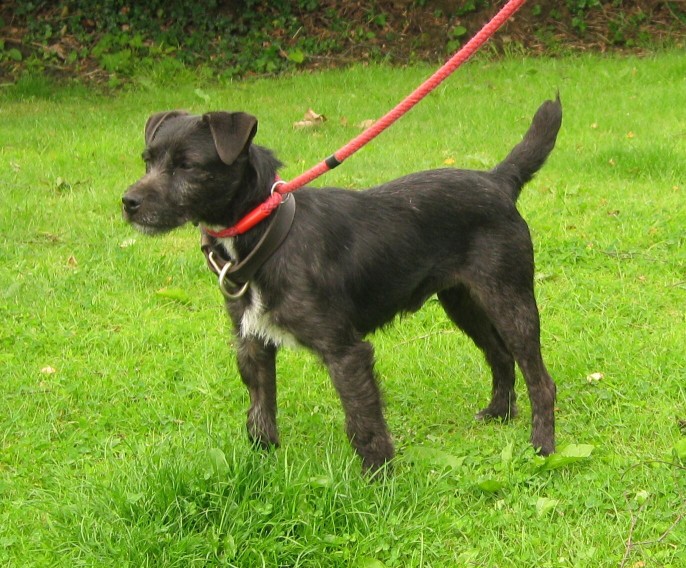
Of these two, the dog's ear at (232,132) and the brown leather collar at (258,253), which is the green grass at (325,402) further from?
the dog's ear at (232,132)

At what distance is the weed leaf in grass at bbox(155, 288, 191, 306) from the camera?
6332 mm

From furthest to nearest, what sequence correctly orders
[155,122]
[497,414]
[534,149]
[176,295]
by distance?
[176,295] → [497,414] → [534,149] → [155,122]

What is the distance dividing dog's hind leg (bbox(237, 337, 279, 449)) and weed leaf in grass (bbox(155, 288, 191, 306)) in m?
1.93

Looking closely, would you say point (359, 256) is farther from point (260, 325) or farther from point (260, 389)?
point (260, 389)

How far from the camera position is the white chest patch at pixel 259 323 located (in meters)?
4.05

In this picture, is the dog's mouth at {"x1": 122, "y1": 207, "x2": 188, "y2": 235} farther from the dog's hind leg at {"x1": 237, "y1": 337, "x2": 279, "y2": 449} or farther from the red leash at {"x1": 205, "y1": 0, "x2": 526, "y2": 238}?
the dog's hind leg at {"x1": 237, "y1": 337, "x2": 279, "y2": 449}

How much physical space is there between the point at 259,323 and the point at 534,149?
1669 mm

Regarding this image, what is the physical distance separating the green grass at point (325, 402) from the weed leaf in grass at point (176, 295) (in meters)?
0.03

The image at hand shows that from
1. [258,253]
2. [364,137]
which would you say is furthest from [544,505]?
[364,137]

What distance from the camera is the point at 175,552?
3598 millimetres

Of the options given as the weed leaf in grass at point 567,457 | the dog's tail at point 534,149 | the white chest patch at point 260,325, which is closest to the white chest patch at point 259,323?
the white chest patch at point 260,325

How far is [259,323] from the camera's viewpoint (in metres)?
4.11

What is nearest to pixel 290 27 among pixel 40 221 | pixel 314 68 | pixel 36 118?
pixel 314 68

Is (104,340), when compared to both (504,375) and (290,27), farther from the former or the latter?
(290,27)
